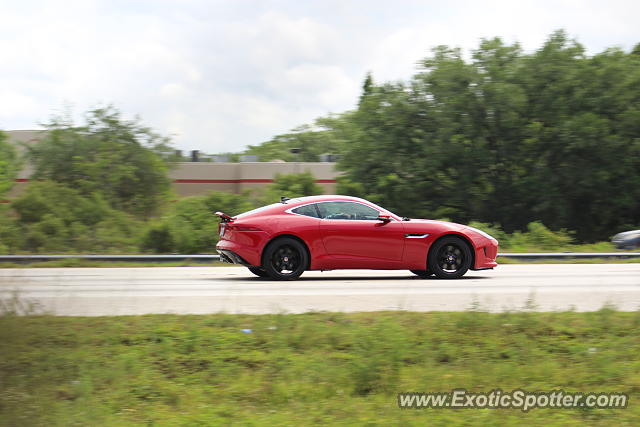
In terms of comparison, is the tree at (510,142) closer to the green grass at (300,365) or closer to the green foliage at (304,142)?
the green grass at (300,365)

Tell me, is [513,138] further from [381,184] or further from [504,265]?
[504,265]

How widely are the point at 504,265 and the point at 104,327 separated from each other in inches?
442

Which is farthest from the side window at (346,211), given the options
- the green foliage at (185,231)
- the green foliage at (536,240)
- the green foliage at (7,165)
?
the green foliage at (7,165)

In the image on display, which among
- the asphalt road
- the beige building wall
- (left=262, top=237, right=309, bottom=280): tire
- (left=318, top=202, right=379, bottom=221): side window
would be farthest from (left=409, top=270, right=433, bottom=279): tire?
the beige building wall

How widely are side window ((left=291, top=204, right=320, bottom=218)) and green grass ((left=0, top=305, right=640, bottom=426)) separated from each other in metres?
4.57

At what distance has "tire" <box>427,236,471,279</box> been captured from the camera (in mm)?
13461

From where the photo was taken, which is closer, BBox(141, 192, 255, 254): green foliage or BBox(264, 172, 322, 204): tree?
BBox(141, 192, 255, 254): green foliage

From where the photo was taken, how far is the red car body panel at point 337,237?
12.9 meters

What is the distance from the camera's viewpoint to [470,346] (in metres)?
7.44

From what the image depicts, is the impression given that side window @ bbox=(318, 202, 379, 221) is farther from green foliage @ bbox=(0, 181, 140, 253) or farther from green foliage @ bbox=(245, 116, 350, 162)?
green foliage @ bbox=(245, 116, 350, 162)

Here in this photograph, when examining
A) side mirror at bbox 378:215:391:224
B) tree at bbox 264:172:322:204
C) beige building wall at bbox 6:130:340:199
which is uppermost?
beige building wall at bbox 6:130:340:199

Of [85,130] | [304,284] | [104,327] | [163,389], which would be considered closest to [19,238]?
[85,130]

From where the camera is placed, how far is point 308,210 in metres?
13.2

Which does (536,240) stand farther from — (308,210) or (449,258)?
(308,210)
